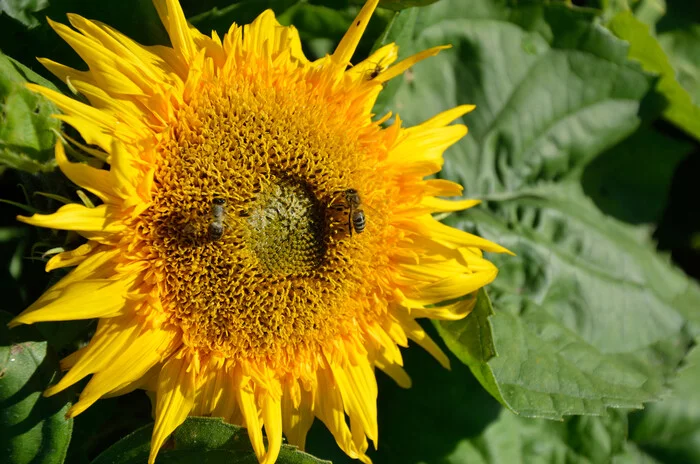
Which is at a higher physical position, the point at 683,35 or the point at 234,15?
the point at 234,15

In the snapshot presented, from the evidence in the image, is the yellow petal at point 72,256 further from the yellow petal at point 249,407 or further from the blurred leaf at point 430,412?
the blurred leaf at point 430,412

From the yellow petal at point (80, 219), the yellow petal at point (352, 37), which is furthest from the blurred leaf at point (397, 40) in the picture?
the yellow petal at point (80, 219)

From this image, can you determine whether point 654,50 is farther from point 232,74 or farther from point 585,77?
point 232,74

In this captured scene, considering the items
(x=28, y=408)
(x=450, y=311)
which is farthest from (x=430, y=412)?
(x=28, y=408)

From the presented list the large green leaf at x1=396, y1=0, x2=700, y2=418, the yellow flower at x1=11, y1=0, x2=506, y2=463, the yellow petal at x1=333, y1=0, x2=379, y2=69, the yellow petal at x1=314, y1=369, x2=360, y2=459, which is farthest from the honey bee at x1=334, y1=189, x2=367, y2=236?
the large green leaf at x1=396, y1=0, x2=700, y2=418

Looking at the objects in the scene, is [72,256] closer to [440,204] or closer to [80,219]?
[80,219]

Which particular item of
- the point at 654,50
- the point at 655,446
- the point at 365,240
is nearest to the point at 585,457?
the point at 655,446

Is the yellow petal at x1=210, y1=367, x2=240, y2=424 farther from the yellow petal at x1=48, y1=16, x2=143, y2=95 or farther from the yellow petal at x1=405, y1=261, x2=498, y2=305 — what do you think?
the yellow petal at x1=48, y1=16, x2=143, y2=95
